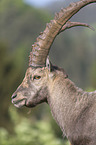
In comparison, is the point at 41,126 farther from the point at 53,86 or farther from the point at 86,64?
the point at 86,64

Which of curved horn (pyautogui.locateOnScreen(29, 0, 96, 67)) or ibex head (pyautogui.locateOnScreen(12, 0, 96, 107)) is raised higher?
curved horn (pyautogui.locateOnScreen(29, 0, 96, 67))

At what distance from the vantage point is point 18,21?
3814 inches

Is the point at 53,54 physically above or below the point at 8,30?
below

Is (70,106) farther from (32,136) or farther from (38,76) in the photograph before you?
(32,136)

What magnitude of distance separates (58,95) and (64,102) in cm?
18

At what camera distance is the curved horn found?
6.12 meters

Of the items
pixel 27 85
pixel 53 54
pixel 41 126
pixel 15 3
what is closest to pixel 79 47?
pixel 53 54

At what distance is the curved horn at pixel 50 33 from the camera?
20.1ft

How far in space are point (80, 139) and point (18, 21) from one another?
303ft

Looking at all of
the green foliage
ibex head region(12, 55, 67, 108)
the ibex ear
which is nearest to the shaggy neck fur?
ibex head region(12, 55, 67, 108)

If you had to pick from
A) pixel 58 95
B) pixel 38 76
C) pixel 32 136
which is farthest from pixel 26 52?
pixel 58 95

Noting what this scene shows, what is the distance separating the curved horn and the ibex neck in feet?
1.92

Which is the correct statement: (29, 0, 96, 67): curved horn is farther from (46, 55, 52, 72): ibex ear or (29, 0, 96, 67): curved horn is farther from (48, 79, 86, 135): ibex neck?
(48, 79, 86, 135): ibex neck

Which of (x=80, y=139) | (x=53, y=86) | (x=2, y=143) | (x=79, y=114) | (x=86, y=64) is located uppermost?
(x=53, y=86)
